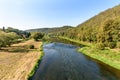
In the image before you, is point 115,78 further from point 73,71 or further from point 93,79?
point 73,71

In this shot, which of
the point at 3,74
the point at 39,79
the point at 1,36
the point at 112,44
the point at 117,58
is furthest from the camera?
the point at 1,36

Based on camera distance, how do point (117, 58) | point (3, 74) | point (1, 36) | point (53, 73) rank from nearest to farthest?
point (3, 74) < point (53, 73) < point (117, 58) < point (1, 36)

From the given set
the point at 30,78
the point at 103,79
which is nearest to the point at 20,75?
the point at 30,78

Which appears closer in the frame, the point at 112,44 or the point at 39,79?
the point at 39,79

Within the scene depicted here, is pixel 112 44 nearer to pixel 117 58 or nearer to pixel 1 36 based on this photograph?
pixel 117 58

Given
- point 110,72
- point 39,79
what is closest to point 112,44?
point 110,72

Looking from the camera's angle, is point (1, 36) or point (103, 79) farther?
point (1, 36)

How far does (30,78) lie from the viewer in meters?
30.9

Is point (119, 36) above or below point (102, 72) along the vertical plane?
above

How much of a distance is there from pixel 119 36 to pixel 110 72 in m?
37.1

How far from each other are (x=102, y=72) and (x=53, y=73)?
11.7m

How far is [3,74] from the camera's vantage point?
3288cm

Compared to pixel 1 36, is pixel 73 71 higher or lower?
lower

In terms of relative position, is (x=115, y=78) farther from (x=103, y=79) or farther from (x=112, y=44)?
(x=112, y=44)
